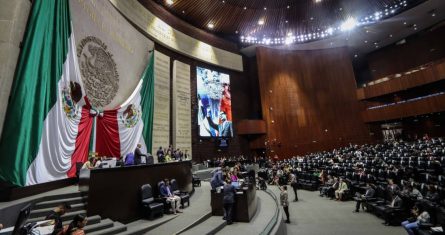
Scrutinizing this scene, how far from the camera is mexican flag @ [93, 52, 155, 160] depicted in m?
8.66

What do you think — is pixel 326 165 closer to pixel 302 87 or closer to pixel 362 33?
pixel 302 87

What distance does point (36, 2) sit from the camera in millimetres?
5742

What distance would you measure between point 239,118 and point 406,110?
41.7ft

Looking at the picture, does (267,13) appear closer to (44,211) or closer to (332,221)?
(332,221)

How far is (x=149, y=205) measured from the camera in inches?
225

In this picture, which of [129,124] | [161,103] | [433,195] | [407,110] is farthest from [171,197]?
[407,110]

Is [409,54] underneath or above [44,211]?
above

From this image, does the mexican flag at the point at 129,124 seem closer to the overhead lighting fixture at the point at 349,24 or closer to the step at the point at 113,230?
the step at the point at 113,230

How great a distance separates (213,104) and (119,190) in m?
12.6

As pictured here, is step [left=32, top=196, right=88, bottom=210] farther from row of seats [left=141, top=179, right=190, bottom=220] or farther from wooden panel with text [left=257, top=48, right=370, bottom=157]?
wooden panel with text [left=257, top=48, right=370, bottom=157]

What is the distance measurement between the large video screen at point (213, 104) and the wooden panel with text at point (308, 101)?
3.56 m

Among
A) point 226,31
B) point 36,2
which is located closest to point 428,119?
point 226,31

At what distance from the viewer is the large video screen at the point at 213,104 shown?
1688 centimetres

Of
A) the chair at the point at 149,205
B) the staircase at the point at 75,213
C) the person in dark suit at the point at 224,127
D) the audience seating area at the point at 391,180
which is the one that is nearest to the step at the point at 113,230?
the staircase at the point at 75,213
